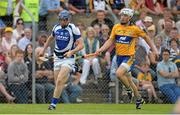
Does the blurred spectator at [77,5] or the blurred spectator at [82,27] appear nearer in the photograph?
the blurred spectator at [82,27]

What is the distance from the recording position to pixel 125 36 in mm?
15039

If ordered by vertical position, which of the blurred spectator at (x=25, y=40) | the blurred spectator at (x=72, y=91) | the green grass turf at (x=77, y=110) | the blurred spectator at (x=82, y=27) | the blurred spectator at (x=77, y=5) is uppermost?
the blurred spectator at (x=77, y=5)

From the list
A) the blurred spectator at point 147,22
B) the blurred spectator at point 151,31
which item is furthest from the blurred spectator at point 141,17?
the blurred spectator at point 151,31

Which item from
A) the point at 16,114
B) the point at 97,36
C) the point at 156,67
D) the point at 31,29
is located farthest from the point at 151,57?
the point at 16,114

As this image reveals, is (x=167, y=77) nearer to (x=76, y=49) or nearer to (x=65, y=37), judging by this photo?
(x=65, y=37)

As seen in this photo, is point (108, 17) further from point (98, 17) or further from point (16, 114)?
point (16, 114)

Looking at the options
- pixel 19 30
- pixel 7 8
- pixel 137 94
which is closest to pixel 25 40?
pixel 19 30

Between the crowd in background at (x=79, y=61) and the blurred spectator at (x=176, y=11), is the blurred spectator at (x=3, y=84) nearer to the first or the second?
the crowd in background at (x=79, y=61)

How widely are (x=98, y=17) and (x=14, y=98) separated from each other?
11.6ft

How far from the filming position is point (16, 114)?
40.6 ft

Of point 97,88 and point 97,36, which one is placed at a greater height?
point 97,36

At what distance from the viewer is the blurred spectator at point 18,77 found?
1723 cm

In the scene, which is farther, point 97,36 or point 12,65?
point 97,36

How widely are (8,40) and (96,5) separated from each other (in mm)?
3245
